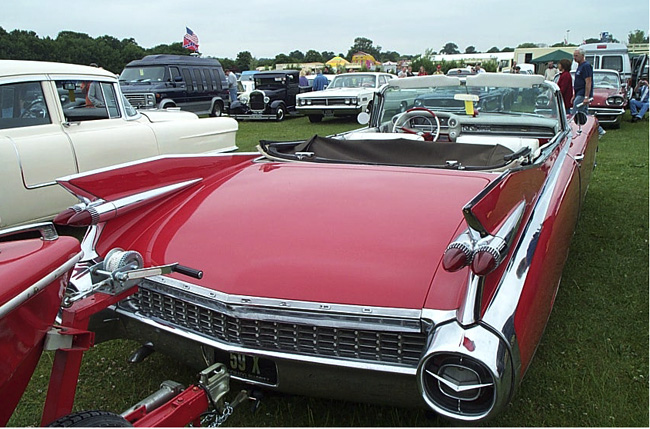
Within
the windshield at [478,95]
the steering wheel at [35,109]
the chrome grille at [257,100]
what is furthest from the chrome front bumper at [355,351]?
the chrome grille at [257,100]

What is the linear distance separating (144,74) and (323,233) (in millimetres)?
13478

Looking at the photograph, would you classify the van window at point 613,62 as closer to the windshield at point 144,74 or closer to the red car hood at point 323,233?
the windshield at point 144,74

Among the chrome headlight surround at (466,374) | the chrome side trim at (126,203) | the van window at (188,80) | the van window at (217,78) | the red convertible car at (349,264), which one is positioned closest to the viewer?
the chrome headlight surround at (466,374)

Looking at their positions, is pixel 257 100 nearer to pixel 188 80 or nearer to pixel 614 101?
pixel 188 80

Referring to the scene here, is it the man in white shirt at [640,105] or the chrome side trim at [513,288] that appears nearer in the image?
the chrome side trim at [513,288]

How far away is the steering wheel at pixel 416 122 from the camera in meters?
4.26

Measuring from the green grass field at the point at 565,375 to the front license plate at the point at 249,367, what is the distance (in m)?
0.28

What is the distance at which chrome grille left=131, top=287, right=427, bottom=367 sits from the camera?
190 cm

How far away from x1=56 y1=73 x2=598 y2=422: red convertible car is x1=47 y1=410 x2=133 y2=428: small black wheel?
0.48 m

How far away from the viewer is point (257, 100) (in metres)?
15.2

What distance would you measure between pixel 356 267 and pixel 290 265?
252mm

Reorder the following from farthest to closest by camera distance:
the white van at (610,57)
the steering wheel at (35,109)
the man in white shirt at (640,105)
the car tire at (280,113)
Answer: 1. the white van at (610,57)
2. the car tire at (280,113)
3. the man in white shirt at (640,105)
4. the steering wheel at (35,109)

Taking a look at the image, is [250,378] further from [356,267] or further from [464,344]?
[464,344]

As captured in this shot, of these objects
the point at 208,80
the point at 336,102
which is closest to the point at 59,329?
the point at 336,102
